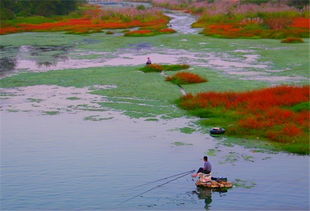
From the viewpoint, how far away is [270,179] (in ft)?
90.5

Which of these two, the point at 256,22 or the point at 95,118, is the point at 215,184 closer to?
the point at 95,118

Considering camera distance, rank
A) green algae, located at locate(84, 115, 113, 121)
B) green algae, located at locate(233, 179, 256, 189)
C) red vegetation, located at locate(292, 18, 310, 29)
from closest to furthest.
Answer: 1. green algae, located at locate(233, 179, 256, 189)
2. green algae, located at locate(84, 115, 113, 121)
3. red vegetation, located at locate(292, 18, 310, 29)

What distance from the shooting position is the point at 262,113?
39.1m

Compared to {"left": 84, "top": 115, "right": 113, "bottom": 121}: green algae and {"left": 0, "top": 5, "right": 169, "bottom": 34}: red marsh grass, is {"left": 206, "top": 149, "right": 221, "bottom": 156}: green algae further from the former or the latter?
{"left": 0, "top": 5, "right": 169, "bottom": 34}: red marsh grass

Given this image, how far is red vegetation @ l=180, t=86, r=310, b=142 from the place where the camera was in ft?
116

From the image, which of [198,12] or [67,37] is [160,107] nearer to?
[67,37]

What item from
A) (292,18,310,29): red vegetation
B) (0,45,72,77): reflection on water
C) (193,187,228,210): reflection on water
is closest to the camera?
(193,187,228,210): reflection on water

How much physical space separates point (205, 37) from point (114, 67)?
33.3 meters

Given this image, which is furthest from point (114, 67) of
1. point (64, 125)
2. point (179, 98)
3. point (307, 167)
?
point (307, 167)

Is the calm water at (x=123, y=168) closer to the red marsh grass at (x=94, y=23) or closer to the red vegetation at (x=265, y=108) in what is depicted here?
the red vegetation at (x=265, y=108)

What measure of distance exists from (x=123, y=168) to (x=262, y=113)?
45.7ft

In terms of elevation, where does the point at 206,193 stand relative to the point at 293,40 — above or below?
below

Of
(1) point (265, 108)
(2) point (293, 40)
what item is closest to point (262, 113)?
(1) point (265, 108)

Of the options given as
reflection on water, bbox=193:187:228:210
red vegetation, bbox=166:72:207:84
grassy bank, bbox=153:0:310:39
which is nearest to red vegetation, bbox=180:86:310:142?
red vegetation, bbox=166:72:207:84
